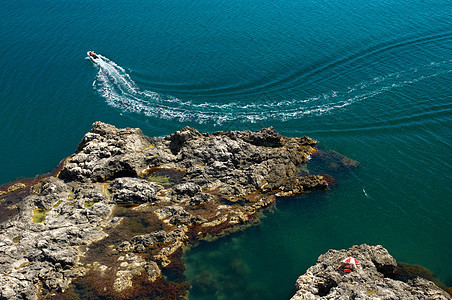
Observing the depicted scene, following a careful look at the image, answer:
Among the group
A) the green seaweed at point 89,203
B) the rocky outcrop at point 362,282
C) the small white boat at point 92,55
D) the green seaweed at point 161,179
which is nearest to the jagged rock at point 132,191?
the green seaweed at point 161,179

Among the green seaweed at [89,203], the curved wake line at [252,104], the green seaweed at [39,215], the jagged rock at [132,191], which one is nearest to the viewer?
the green seaweed at [39,215]

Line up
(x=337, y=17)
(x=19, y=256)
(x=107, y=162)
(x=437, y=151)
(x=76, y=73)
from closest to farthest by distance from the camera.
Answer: (x=19, y=256) < (x=107, y=162) < (x=437, y=151) < (x=76, y=73) < (x=337, y=17)

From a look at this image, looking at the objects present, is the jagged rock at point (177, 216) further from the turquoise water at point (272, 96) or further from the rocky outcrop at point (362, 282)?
the rocky outcrop at point (362, 282)

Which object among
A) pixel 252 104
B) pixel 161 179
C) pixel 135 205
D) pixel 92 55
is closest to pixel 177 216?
pixel 135 205

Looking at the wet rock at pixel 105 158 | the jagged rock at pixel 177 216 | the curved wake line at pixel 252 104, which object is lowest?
the jagged rock at pixel 177 216

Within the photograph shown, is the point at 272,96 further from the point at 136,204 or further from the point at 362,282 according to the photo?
the point at 362,282

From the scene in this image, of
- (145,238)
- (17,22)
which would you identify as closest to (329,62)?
(145,238)

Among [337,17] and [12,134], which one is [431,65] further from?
[12,134]
